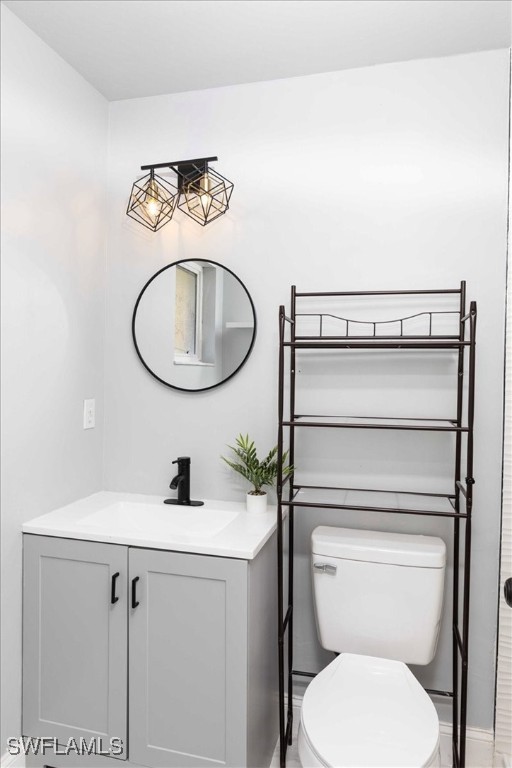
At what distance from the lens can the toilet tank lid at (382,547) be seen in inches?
66.9

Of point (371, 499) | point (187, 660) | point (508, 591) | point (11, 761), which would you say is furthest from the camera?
point (371, 499)

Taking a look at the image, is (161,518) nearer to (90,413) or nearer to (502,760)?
(90,413)

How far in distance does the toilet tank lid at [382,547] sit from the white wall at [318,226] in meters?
0.15

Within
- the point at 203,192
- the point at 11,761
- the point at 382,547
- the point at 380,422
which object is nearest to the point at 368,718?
the point at 382,547

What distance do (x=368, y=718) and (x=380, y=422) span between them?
959 mm

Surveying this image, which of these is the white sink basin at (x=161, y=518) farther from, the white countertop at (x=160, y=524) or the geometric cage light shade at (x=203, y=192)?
the geometric cage light shade at (x=203, y=192)

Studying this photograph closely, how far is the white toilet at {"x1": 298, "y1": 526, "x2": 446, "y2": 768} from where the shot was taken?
1.43 meters

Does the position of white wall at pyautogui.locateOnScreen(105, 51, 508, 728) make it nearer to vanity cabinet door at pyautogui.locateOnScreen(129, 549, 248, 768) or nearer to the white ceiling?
the white ceiling

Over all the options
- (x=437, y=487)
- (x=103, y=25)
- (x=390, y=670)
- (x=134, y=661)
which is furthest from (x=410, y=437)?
(x=103, y=25)

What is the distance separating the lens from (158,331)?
2.16 m

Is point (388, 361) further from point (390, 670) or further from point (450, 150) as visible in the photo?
point (390, 670)

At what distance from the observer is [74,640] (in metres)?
1.71

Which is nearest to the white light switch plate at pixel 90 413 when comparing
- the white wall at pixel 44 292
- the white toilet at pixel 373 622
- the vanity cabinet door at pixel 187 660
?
the white wall at pixel 44 292

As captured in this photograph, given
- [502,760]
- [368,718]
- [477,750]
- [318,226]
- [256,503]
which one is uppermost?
[318,226]
